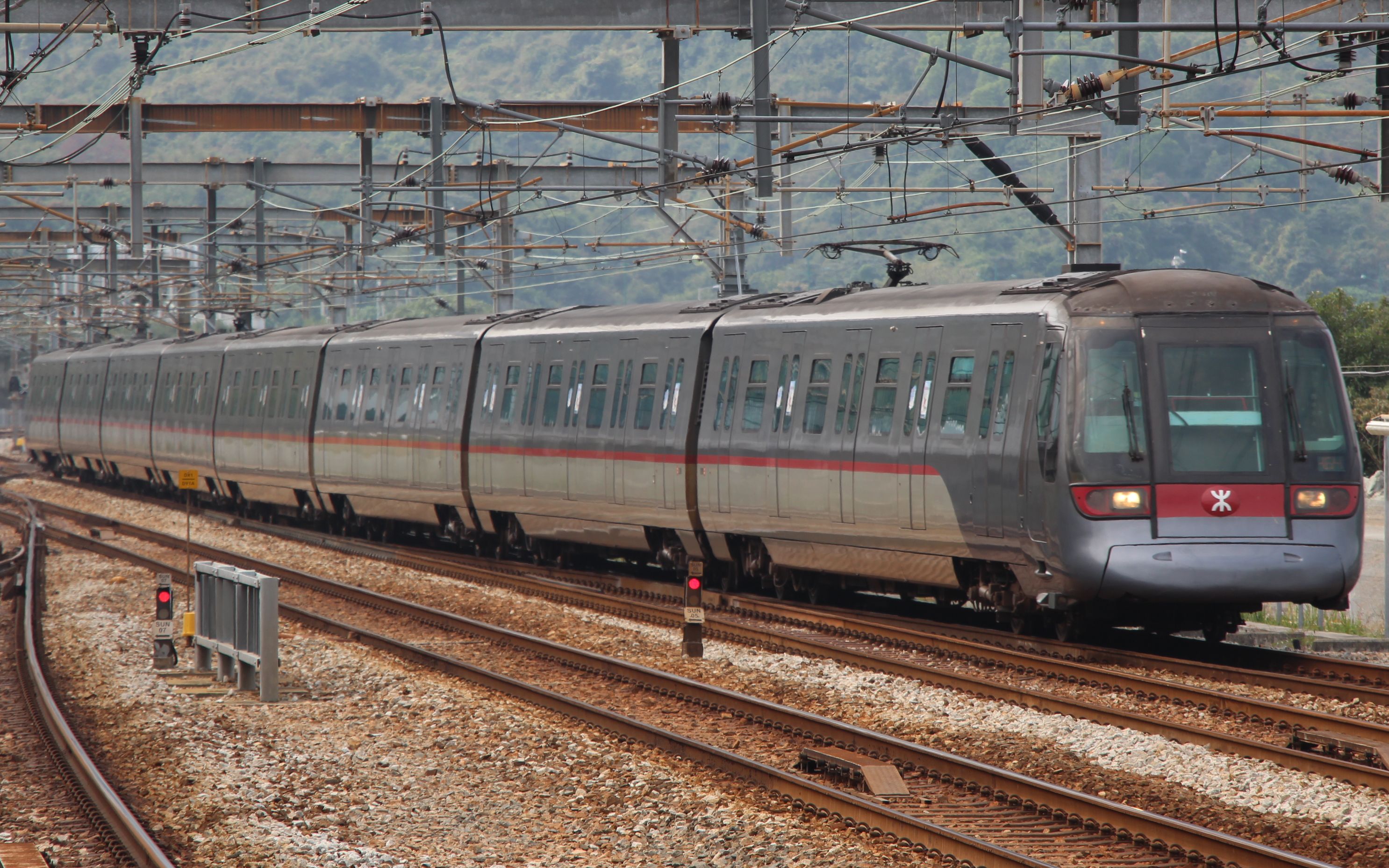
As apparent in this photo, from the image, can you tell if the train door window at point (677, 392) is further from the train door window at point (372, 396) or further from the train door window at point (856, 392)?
the train door window at point (372, 396)

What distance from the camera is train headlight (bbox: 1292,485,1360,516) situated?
1355 centimetres

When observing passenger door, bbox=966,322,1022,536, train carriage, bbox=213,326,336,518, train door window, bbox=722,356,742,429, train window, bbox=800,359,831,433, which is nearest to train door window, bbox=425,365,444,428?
train carriage, bbox=213,326,336,518

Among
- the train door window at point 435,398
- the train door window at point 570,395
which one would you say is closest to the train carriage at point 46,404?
the train door window at point 435,398

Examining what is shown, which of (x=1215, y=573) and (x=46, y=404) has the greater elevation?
(x=46, y=404)

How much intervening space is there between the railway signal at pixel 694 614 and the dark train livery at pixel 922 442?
81.0 inches

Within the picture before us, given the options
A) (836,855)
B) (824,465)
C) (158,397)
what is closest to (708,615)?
(824,465)

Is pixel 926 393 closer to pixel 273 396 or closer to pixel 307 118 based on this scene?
pixel 307 118

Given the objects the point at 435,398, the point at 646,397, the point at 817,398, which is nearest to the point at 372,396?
the point at 435,398

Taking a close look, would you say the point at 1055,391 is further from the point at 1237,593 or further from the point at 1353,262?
the point at 1353,262

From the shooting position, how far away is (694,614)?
1517 centimetres

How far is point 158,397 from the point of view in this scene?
3966 centimetres

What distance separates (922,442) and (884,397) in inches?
33.6

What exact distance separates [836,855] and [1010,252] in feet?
502

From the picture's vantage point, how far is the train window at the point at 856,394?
1684 centimetres
